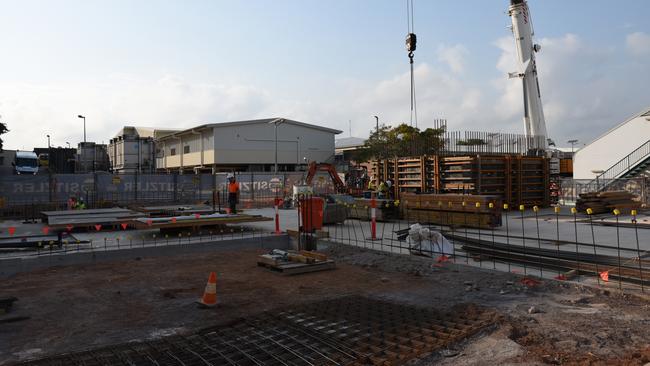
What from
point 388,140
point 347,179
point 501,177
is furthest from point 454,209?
point 388,140

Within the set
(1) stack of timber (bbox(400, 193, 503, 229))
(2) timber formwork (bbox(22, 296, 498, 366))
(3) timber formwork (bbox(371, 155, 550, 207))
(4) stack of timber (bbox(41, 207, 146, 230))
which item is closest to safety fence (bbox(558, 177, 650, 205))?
(3) timber formwork (bbox(371, 155, 550, 207))

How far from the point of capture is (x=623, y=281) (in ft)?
25.9

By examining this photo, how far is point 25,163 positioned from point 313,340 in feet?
163

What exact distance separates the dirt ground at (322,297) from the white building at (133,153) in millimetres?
53453

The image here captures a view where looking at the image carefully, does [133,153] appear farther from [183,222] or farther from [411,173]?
[183,222]

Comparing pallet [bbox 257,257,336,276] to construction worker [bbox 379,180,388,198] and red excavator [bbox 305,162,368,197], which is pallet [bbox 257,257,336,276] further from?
red excavator [bbox 305,162,368,197]

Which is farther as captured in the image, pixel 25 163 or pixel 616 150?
pixel 25 163

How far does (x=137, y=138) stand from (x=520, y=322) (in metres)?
64.2

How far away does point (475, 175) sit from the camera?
21359 mm

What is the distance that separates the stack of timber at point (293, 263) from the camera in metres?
9.81

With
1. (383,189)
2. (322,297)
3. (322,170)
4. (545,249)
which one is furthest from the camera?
(322,170)

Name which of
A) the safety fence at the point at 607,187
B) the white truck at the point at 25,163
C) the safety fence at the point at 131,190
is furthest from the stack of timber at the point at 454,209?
the white truck at the point at 25,163

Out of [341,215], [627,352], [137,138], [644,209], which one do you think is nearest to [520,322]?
[627,352]

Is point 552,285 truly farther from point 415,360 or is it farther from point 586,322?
point 415,360
